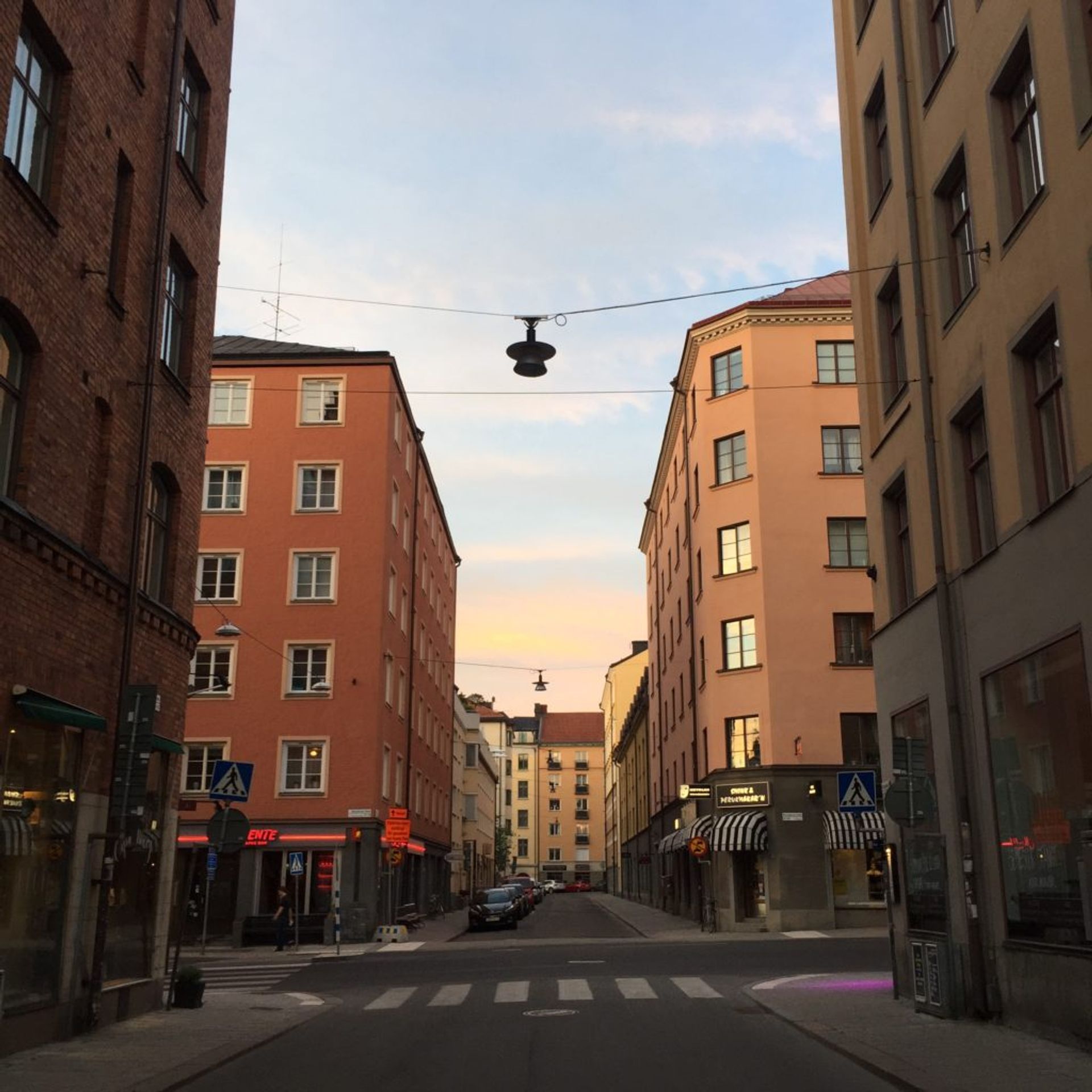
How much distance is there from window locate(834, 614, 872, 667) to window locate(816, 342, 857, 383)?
7.73m

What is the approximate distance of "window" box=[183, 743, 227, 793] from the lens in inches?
1511

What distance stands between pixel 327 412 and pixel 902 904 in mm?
29339

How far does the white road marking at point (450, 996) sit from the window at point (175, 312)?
9.92 meters

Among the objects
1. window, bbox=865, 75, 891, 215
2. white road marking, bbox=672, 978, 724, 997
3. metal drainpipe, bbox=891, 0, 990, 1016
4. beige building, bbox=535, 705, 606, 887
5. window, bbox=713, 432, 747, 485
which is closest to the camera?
metal drainpipe, bbox=891, 0, 990, 1016

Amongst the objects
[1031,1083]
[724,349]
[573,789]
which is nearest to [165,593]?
[1031,1083]

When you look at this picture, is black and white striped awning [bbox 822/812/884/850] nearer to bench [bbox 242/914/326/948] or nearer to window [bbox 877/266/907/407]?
bench [bbox 242/914/326/948]

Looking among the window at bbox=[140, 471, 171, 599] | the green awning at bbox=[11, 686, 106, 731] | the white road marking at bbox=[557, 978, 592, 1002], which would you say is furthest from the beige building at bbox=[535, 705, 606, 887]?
the green awning at bbox=[11, 686, 106, 731]

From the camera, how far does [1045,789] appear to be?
40.8 ft

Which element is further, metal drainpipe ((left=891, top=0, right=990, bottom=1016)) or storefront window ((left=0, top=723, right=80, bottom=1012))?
metal drainpipe ((left=891, top=0, right=990, bottom=1016))

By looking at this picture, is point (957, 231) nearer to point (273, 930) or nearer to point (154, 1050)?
point (154, 1050)

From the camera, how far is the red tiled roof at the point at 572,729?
14288cm

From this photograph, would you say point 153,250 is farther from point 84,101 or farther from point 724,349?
point 724,349

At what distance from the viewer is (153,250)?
1670 cm

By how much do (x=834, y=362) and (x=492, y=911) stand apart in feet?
72.8
